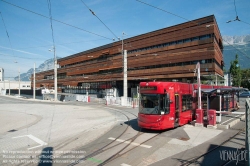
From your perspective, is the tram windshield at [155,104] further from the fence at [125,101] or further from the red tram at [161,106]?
the fence at [125,101]

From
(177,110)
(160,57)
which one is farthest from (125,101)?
(177,110)

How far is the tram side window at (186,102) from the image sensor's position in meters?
12.4

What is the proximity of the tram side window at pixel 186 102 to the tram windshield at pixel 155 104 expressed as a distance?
221cm

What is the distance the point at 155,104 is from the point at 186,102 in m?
3.10

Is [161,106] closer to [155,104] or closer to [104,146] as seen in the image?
[155,104]

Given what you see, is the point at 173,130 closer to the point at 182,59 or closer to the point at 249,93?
the point at 182,59

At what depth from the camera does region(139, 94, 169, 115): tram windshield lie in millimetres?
10570

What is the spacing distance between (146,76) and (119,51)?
11.0 meters

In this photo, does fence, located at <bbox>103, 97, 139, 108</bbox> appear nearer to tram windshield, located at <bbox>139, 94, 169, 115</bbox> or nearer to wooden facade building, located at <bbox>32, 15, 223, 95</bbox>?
wooden facade building, located at <bbox>32, 15, 223, 95</bbox>

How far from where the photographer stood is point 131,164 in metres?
6.57

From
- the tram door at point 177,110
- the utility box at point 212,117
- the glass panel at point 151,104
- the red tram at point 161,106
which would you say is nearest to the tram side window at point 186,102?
the red tram at point 161,106

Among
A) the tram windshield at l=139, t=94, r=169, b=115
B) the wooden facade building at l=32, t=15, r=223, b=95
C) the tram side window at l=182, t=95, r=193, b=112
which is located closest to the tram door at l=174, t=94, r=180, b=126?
the tram side window at l=182, t=95, r=193, b=112

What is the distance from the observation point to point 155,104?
423 inches

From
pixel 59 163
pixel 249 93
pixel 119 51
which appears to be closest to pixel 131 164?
pixel 59 163
